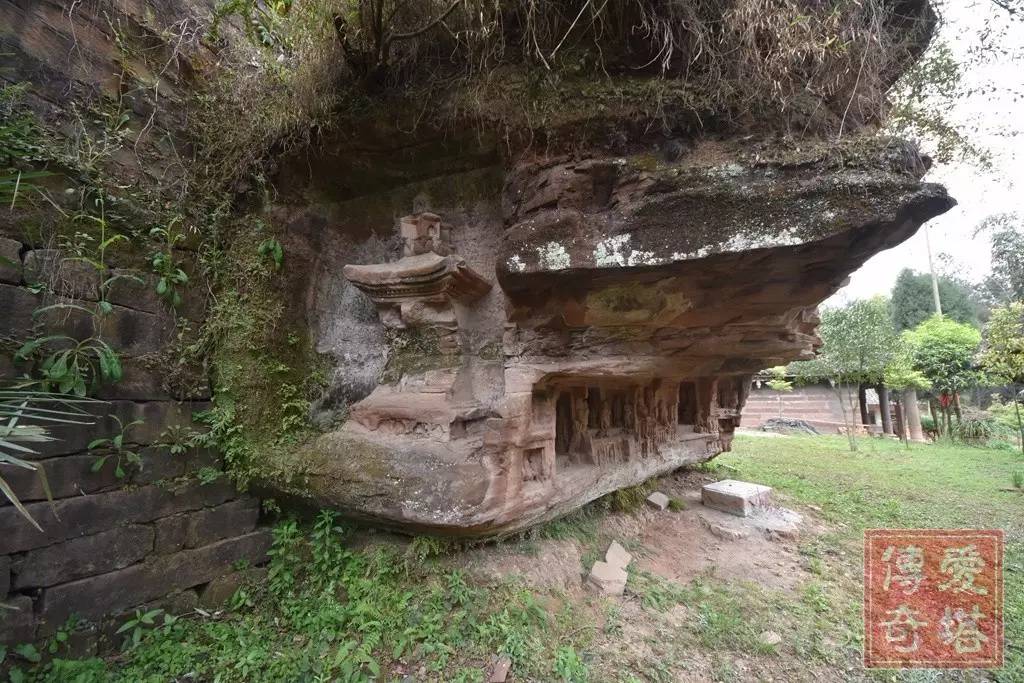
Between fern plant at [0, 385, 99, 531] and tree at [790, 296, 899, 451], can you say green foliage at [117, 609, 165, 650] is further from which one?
tree at [790, 296, 899, 451]

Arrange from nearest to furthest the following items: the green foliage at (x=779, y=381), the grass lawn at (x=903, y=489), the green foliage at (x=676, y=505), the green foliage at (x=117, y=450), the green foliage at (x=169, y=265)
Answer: the green foliage at (x=117, y=450)
the green foliage at (x=169, y=265)
the grass lawn at (x=903, y=489)
the green foliage at (x=676, y=505)
the green foliage at (x=779, y=381)

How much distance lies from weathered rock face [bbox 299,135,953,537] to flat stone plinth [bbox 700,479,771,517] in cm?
205

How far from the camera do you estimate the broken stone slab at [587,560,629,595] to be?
127 inches

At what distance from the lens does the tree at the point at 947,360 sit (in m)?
13.5

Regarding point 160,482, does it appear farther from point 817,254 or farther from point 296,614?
point 817,254

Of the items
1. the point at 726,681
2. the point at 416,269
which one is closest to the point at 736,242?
the point at 416,269

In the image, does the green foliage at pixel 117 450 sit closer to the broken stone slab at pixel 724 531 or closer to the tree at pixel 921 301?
the broken stone slab at pixel 724 531

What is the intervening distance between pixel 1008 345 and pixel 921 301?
1889 centimetres

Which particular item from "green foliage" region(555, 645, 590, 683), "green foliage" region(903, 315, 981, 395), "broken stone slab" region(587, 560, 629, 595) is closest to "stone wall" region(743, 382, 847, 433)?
"green foliage" region(903, 315, 981, 395)

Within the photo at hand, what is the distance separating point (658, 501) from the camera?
16.0 feet

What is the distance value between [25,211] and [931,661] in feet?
19.4

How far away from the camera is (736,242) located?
83.7 inches

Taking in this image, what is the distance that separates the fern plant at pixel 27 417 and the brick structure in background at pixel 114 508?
0.08 metres

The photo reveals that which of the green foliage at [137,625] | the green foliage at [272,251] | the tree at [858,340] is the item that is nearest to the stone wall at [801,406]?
the tree at [858,340]
